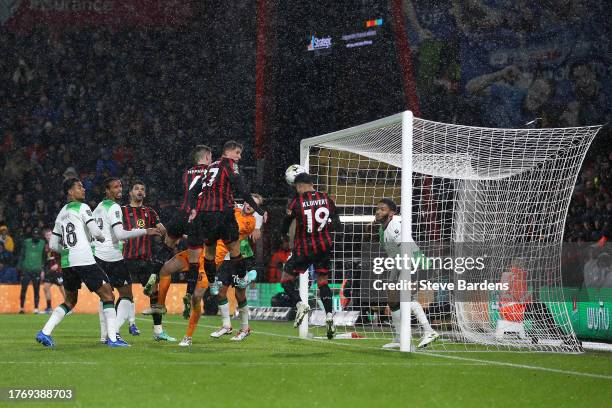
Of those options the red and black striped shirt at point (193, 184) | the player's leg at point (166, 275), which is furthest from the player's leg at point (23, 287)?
the red and black striped shirt at point (193, 184)

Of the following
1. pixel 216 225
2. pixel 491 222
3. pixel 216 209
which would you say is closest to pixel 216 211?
pixel 216 209

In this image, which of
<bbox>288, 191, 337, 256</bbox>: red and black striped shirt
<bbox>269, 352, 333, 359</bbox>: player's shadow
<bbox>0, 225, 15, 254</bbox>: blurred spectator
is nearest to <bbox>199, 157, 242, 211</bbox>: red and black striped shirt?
<bbox>288, 191, 337, 256</bbox>: red and black striped shirt

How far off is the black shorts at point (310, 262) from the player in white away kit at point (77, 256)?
2100mm

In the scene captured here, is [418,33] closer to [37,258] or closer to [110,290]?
[37,258]

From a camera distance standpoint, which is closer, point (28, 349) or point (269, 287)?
point (28, 349)

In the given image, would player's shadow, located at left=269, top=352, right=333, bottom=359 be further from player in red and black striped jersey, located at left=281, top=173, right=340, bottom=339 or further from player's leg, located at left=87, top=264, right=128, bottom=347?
player's leg, located at left=87, top=264, right=128, bottom=347

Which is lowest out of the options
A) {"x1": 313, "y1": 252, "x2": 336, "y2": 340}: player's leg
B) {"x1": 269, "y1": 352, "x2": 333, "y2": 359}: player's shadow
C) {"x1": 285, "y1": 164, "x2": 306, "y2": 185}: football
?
{"x1": 269, "y1": 352, "x2": 333, "y2": 359}: player's shadow

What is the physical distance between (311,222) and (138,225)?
108 inches

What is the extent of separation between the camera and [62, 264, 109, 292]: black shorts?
1002 centimetres

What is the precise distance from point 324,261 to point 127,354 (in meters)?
2.65

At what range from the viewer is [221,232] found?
10.3 meters

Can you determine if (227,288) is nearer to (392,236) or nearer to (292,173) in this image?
(292,173)

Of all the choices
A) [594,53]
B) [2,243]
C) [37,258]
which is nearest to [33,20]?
[2,243]

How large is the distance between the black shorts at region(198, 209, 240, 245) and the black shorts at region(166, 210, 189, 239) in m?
0.43
